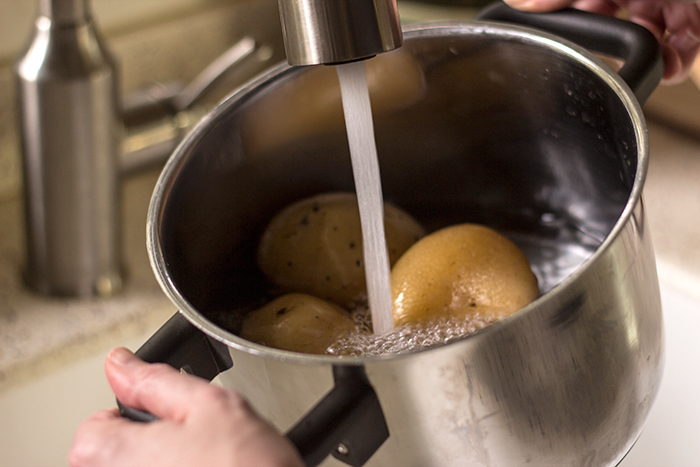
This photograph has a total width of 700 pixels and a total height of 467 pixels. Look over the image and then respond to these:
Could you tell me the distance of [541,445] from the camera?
0.26 meters

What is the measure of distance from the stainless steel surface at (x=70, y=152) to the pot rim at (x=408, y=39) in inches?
7.3

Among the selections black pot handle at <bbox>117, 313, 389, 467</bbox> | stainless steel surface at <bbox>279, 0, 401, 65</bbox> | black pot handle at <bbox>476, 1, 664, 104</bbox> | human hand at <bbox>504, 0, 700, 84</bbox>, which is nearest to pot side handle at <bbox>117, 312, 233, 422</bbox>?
black pot handle at <bbox>117, 313, 389, 467</bbox>

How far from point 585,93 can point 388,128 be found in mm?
124

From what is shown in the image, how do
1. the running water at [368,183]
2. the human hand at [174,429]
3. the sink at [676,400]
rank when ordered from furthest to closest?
1. the sink at [676,400]
2. the running water at [368,183]
3. the human hand at [174,429]

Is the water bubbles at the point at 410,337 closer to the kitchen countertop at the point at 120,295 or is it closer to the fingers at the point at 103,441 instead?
the fingers at the point at 103,441

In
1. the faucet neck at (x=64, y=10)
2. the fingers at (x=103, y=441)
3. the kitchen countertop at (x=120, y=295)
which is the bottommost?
the kitchen countertop at (x=120, y=295)

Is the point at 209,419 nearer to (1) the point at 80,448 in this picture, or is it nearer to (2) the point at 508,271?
(1) the point at 80,448

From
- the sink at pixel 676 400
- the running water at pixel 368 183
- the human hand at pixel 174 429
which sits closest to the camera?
the human hand at pixel 174 429

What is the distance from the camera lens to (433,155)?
449 mm

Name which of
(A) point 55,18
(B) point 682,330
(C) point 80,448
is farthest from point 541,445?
(A) point 55,18

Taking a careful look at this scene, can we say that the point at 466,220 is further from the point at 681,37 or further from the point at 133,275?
the point at 133,275

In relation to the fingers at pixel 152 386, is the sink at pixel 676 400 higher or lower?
lower

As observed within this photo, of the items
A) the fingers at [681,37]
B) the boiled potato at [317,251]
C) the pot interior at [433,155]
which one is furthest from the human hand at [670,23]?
→ the boiled potato at [317,251]

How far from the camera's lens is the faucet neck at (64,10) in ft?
1.60
